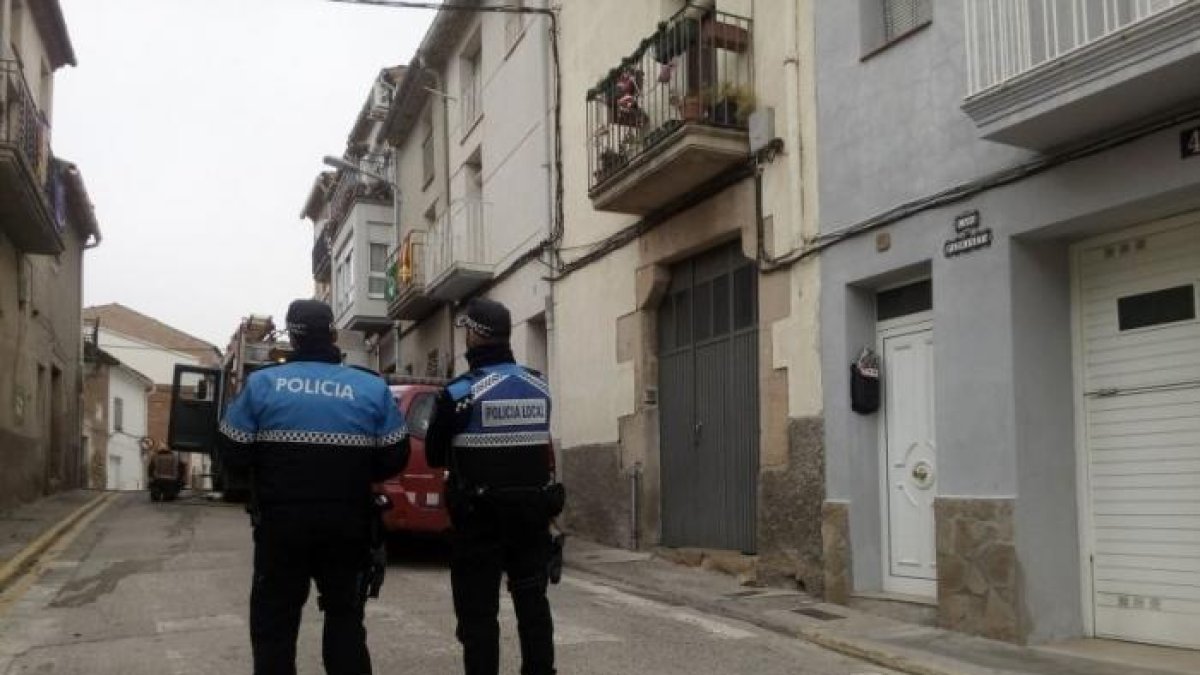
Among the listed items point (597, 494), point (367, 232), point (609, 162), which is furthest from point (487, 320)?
point (367, 232)

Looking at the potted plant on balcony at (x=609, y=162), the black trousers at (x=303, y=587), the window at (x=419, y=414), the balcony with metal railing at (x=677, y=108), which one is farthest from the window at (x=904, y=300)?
the black trousers at (x=303, y=587)

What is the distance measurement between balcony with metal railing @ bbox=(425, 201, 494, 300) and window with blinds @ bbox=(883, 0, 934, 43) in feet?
29.7

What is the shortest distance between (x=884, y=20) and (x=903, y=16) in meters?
0.19

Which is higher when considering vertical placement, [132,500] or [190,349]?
[190,349]

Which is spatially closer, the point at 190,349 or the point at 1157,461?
the point at 1157,461

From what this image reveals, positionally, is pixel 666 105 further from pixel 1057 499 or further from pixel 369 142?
pixel 369 142

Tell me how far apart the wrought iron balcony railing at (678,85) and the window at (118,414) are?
38706mm

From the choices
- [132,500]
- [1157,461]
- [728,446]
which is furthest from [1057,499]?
[132,500]

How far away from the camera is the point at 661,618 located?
303 inches

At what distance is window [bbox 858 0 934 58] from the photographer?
27.3 feet

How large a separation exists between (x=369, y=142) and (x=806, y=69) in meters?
21.2

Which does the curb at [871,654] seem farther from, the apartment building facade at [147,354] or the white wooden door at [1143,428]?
the apartment building facade at [147,354]

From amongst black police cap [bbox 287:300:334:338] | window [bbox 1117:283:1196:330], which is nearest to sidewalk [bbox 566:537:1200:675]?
window [bbox 1117:283:1196:330]

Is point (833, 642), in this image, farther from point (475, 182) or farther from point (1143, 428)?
point (475, 182)
